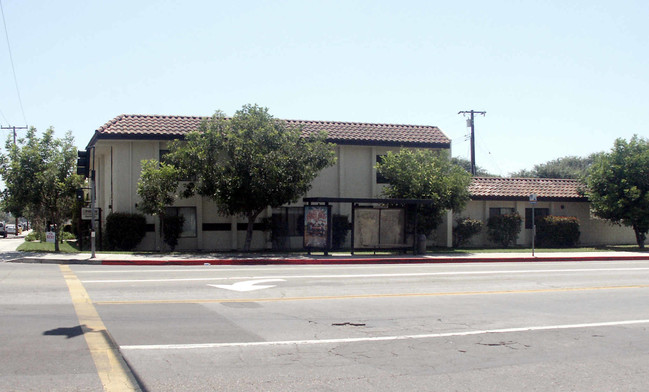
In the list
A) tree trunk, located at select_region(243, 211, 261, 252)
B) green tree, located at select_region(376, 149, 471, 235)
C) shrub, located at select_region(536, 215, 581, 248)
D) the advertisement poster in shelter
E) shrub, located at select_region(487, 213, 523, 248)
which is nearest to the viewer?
the advertisement poster in shelter

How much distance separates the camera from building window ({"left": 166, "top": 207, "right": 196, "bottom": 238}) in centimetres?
2708

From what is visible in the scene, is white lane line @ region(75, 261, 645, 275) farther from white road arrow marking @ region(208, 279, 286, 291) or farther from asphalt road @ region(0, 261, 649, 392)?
white road arrow marking @ region(208, 279, 286, 291)

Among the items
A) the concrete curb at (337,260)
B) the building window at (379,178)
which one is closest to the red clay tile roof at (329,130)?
the building window at (379,178)

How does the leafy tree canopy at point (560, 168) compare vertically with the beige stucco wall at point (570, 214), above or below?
above

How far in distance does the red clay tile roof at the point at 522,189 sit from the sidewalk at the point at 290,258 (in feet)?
19.8

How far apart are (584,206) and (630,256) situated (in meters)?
8.66

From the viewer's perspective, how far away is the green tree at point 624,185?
2989cm

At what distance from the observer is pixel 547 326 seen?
969 cm

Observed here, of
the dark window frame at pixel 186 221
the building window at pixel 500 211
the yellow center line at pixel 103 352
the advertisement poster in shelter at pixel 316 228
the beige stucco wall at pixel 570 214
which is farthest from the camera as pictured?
the building window at pixel 500 211

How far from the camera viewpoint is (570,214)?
3359cm

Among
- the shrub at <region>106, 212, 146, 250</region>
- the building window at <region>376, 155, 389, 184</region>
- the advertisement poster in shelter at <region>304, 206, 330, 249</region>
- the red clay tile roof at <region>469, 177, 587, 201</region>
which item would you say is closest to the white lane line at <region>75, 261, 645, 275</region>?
the advertisement poster in shelter at <region>304, 206, 330, 249</region>

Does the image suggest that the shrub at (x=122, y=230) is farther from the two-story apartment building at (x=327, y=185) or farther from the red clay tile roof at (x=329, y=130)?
the red clay tile roof at (x=329, y=130)

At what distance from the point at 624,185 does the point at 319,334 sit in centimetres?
2635

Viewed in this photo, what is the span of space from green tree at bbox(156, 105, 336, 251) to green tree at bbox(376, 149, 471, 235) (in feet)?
10.3
